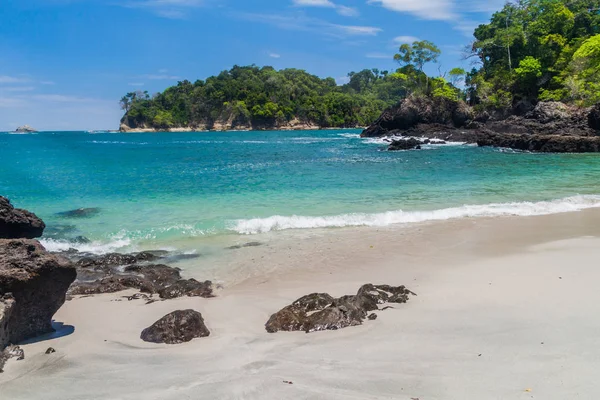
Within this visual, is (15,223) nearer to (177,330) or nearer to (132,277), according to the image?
(132,277)

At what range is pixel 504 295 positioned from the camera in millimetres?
6504

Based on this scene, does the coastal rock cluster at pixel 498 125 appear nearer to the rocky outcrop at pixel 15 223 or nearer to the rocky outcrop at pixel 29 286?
the rocky outcrop at pixel 15 223

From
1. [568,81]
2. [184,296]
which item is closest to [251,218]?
[184,296]

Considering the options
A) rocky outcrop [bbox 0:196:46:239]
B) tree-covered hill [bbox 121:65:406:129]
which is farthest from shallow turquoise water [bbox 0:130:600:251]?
tree-covered hill [bbox 121:65:406:129]

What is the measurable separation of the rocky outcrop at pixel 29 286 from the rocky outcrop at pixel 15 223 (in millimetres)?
2725

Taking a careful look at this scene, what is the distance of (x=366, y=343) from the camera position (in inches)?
199

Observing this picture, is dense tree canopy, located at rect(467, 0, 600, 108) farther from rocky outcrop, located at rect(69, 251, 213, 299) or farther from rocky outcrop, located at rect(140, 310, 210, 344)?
rocky outcrop, located at rect(140, 310, 210, 344)

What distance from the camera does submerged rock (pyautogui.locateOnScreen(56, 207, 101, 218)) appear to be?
14.3 meters

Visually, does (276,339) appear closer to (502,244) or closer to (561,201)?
(502,244)

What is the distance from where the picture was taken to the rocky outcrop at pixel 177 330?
17.4 ft

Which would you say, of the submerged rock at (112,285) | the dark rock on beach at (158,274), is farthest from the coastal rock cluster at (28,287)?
the dark rock on beach at (158,274)

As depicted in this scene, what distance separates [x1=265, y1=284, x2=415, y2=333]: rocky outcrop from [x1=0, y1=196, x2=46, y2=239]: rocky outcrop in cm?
540

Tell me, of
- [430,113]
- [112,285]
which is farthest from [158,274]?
[430,113]

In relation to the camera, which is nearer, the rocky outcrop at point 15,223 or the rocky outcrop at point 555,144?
the rocky outcrop at point 15,223
